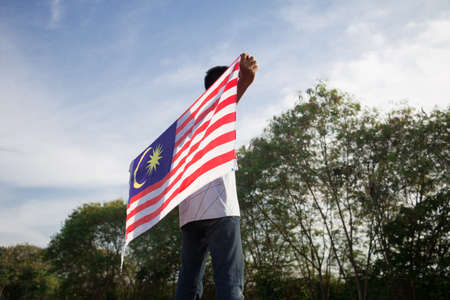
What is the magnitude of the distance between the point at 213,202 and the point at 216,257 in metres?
0.36

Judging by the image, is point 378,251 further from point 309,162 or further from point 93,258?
point 93,258

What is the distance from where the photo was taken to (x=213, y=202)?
2139 mm

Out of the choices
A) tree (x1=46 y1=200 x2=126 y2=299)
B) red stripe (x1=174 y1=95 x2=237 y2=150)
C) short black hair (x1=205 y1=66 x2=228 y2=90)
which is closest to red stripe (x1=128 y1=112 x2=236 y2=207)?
red stripe (x1=174 y1=95 x2=237 y2=150)

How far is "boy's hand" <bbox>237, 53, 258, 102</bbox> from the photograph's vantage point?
251cm

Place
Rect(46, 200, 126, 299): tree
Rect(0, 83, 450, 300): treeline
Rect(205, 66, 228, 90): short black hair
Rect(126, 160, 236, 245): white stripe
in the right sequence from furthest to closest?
Rect(46, 200, 126, 299): tree → Rect(0, 83, 450, 300): treeline → Rect(205, 66, 228, 90): short black hair → Rect(126, 160, 236, 245): white stripe

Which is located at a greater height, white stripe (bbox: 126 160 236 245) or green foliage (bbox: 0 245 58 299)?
white stripe (bbox: 126 160 236 245)

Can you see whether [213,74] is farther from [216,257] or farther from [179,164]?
[216,257]

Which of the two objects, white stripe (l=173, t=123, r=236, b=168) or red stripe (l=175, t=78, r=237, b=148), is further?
red stripe (l=175, t=78, r=237, b=148)

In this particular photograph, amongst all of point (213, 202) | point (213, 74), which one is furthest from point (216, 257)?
point (213, 74)

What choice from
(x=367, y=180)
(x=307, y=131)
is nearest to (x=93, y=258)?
(x=307, y=131)

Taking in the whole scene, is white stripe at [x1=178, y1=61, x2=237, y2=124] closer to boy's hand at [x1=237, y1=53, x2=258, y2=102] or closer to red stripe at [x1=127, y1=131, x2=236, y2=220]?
boy's hand at [x1=237, y1=53, x2=258, y2=102]

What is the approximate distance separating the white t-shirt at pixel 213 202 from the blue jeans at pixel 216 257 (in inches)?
1.7

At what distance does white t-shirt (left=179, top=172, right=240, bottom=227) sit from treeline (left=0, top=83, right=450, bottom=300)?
14.1 meters

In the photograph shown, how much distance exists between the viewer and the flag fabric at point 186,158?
7.20 ft
